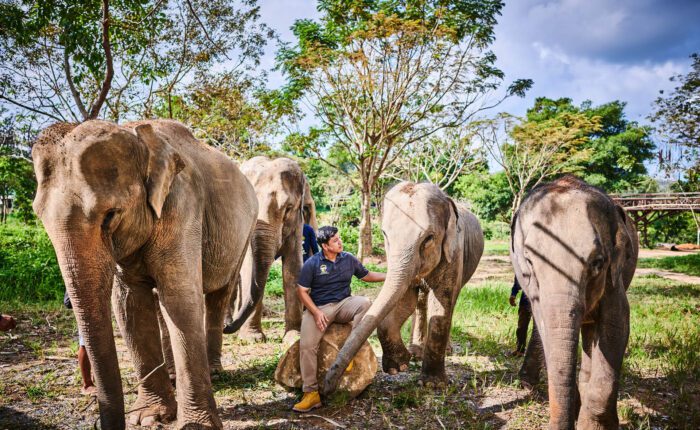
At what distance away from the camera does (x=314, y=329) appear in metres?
4.15

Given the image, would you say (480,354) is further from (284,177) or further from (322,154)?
(322,154)

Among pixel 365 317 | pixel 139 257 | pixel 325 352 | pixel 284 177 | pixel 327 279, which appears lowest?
pixel 325 352

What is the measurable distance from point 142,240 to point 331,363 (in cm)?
199

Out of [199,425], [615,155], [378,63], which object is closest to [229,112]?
[378,63]

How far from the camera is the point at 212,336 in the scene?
4.91m

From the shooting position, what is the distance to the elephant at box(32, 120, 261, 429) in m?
2.58

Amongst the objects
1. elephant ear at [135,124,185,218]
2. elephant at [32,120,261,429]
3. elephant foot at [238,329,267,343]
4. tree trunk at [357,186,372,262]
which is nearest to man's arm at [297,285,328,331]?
elephant at [32,120,261,429]

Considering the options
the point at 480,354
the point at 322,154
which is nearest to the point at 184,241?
the point at 480,354

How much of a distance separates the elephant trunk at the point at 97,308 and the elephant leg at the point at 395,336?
8.64ft

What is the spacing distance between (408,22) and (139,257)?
462 inches

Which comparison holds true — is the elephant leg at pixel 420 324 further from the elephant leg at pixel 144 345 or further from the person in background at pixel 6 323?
the person in background at pixel 6 323

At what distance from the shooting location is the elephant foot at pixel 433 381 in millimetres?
4527

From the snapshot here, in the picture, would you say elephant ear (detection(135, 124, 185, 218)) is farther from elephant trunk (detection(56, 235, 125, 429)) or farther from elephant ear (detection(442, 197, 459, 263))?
Result: elephant ear (detection(442, 197, 459, 263))

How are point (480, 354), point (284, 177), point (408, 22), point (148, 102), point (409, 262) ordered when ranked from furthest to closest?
point (408, 22)
point (148, 102)
point (284, 177)
point (480, 354)
point (409, 262)
